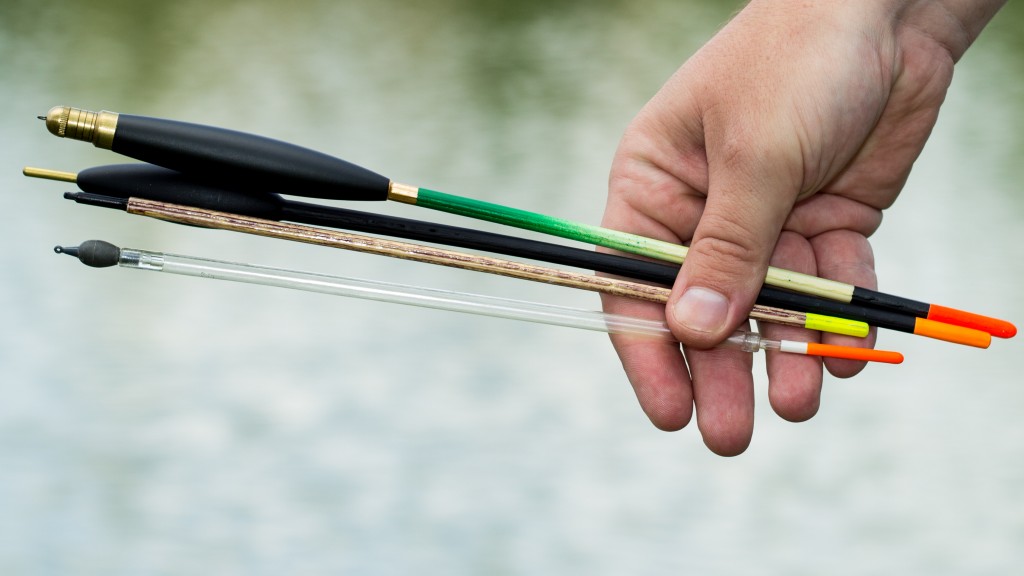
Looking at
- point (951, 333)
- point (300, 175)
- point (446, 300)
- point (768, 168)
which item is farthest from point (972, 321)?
point (300, 175)

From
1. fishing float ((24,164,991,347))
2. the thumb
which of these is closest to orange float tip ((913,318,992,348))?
fishing float ((24,164,991,347))

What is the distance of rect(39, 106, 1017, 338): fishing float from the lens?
642 mm

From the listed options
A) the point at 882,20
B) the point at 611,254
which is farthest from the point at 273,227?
the point at 882,20

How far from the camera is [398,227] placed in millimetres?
711

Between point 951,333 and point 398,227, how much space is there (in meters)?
0.43

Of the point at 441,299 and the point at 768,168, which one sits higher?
the point at 768,168

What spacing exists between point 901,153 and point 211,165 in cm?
61

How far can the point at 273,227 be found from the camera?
0.69m

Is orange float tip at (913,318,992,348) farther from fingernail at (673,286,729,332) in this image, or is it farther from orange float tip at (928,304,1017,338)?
fingernail at (673,286,729,332)

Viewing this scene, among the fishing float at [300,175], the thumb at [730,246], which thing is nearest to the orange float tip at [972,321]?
the fishing float at [300,175]

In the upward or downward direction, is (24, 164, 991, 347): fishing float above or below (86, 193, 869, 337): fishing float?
above

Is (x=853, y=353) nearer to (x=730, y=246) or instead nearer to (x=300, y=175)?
(x=730, y=246)

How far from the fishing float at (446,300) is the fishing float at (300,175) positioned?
0.16 ft

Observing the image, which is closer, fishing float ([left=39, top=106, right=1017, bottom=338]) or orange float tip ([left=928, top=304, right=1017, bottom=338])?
fishing float ([left=39, top=106, right=1017, bottom=338])
